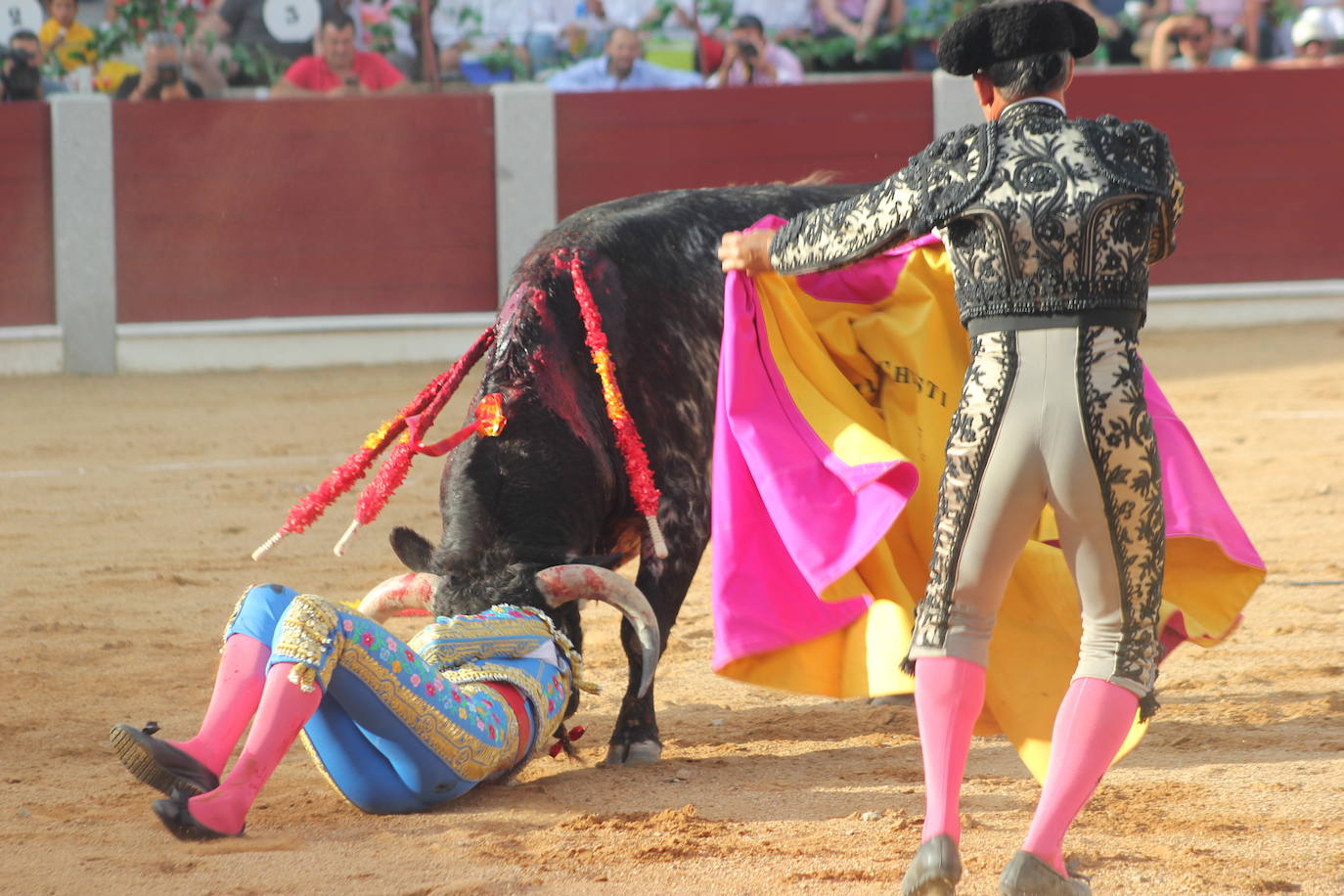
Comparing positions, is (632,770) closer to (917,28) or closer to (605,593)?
(605,593)

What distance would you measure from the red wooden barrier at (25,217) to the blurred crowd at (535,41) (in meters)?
0.20

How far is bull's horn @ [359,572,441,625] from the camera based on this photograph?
2.98m

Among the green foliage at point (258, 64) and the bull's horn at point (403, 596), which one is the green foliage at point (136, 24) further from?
the bull's horn at point (403, 596)

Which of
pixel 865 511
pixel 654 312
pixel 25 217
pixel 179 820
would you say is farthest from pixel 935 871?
pixel 25 217

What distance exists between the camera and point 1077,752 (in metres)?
2.11

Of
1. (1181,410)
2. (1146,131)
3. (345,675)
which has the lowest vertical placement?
(1181,410)

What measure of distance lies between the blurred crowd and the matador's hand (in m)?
6.65

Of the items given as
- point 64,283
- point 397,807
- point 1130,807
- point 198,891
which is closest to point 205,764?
point 198,891

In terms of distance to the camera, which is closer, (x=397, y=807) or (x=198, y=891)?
(x=198, y=891)

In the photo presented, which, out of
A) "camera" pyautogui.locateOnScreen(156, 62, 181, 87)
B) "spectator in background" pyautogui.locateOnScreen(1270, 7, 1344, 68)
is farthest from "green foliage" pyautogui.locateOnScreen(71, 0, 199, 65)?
"spectator in background" pyautogui.locateOnScreen(1270, 7, 1344, 68)

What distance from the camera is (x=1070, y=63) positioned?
2.13 meters

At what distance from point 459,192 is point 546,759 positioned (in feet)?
20.1

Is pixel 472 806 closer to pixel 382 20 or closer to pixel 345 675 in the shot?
pixel 345 675

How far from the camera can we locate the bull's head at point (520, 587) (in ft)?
9.78
